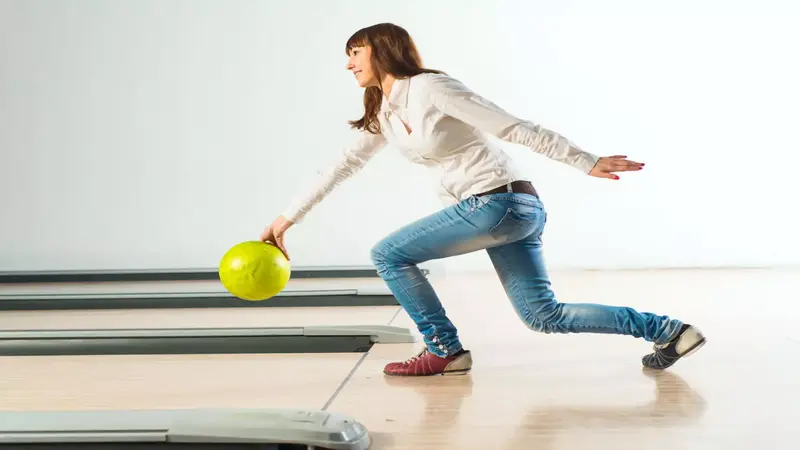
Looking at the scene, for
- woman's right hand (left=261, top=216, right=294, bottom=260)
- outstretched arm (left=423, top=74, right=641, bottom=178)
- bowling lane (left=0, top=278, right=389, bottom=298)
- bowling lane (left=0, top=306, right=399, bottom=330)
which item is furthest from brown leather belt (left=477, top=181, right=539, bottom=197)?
bowling lane (left=0, top=278, right=389, bottom=298)

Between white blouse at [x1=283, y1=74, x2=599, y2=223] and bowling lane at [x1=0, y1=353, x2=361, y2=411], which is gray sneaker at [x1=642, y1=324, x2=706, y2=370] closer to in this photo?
white blouse at [x1=283, y1=74, x2=599, y2=223]

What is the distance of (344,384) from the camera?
2.62 meters

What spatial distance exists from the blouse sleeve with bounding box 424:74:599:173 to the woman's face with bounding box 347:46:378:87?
0.62 feet

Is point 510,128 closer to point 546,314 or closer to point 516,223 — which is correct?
point 516,223

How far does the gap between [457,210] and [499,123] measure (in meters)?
0.28

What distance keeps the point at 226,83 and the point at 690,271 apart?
362 centimetres

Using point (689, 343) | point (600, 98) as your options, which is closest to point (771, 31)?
point (600, 98)

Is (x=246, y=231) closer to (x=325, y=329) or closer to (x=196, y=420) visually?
(x=325, y=329)

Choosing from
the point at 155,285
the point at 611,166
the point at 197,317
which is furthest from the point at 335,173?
the point at 155,285

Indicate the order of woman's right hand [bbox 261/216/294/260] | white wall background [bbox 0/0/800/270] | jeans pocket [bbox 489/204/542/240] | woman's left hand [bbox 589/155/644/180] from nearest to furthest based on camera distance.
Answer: woman's left hand [bbox 589/155/644/180], jeans pocket [bbox 489/204/542/240], woman's right hand [bbox 261/216/294/260], white wall background [bbox 0/0/800/270]

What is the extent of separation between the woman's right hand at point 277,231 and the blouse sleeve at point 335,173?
0.06 feet

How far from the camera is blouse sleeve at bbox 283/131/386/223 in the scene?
9.10 feet

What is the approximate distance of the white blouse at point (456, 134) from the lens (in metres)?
2.37

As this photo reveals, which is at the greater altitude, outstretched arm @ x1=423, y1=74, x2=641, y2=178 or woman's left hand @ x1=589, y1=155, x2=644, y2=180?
outstretched arm @ x1=423, y1=74, x2=641, y2=178
